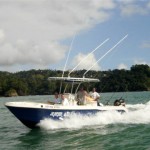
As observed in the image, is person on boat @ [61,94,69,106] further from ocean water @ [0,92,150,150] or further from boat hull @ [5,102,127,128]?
ocean water @ [0,92,150,150]

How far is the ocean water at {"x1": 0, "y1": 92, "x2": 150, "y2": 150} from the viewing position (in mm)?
16688

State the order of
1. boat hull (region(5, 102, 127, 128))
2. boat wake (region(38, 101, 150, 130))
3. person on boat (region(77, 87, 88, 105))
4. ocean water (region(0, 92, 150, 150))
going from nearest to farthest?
1. ocean water (region(0, 92, 150, 150))
2. boat hull (region(5, 102, 127, 128))
3. boat wake (region(38, 101, 150, 130))
4. person on boat (region(77, 87, 88, 105))

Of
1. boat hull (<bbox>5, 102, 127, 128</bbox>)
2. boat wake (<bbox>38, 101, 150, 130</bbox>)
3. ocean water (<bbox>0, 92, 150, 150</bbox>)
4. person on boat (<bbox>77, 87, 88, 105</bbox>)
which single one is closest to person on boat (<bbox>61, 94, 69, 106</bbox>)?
boat hull (<bbox>5, 102, 127, 128</bbox>)

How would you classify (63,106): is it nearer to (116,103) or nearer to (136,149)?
(116,103)

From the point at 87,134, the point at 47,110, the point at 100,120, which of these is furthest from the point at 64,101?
the point at 87,134

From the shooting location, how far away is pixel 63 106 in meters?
21.2

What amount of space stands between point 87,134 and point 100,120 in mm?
3358

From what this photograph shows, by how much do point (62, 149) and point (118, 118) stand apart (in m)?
8.22

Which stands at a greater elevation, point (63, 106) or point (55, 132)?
point (63, 106)

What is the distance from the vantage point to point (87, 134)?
19.4 m

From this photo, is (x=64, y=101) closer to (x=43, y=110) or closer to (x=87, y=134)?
(x=43, y=110)

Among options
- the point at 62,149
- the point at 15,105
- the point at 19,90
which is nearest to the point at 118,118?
the point at 15,105

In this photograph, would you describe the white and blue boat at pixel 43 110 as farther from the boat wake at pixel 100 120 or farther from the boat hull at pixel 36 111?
the boat wake at pixel 100 120

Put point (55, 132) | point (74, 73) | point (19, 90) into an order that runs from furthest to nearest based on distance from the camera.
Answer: point (19, 90), point (74, 73), point (55, 132)
